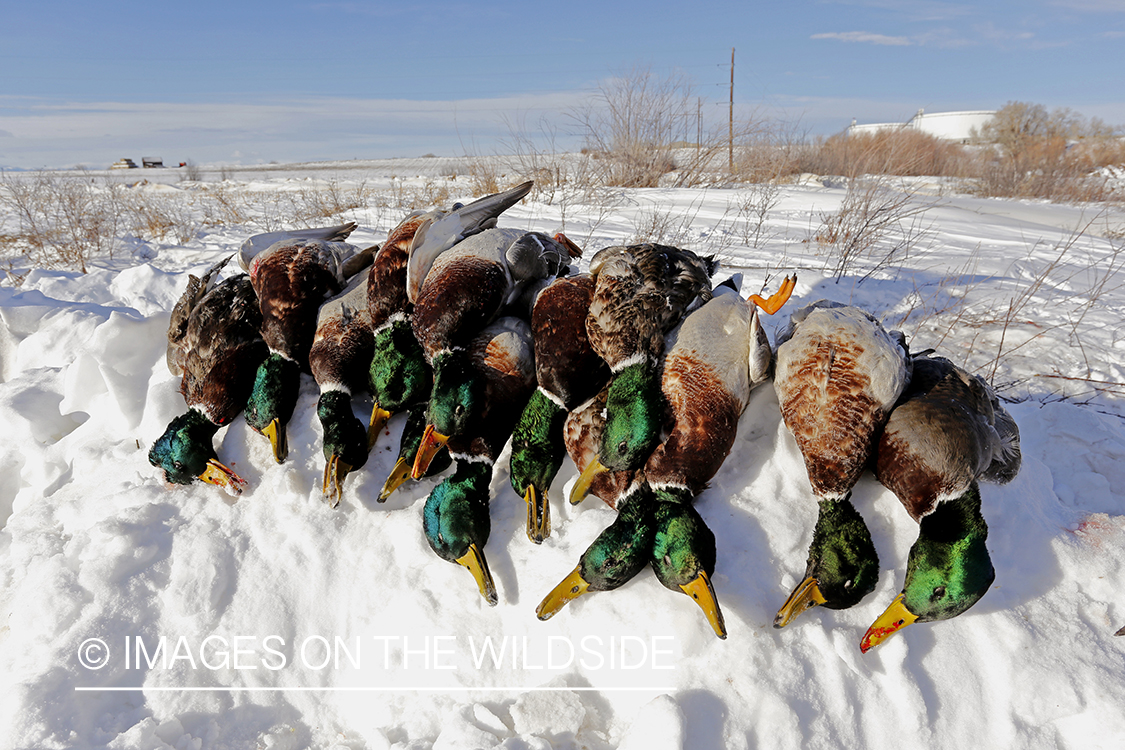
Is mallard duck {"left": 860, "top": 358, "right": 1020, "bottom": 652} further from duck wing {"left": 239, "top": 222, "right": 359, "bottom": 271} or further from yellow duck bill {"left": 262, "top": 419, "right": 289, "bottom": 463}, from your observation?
duck wing {"left": 239, "top": 222, "right": 359, "bottom": 271}

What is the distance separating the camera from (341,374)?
8.46 feet

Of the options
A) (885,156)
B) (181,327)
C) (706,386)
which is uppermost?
(885,156)

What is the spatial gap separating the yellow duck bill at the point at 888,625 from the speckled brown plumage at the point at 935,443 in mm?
315

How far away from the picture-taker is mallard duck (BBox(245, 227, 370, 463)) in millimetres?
2551

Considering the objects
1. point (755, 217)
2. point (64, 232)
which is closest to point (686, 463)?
point (755, 217)

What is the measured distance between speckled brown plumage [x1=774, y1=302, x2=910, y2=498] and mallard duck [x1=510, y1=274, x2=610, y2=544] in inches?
28.9

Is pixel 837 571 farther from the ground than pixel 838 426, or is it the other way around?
pixel 838 426

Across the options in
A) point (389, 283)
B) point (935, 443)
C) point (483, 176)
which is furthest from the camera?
point (483, 176)

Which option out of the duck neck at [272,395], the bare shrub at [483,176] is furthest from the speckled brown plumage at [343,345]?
the bare shrub at [483,176]

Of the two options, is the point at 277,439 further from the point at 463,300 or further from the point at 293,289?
the point at 463,300

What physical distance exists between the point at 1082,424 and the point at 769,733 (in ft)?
8.80

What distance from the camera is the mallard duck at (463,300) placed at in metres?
2.25

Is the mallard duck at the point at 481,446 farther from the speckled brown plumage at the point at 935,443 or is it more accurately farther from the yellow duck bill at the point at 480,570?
the speckled brown plumage at the point at 935,443

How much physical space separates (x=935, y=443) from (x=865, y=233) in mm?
3910
